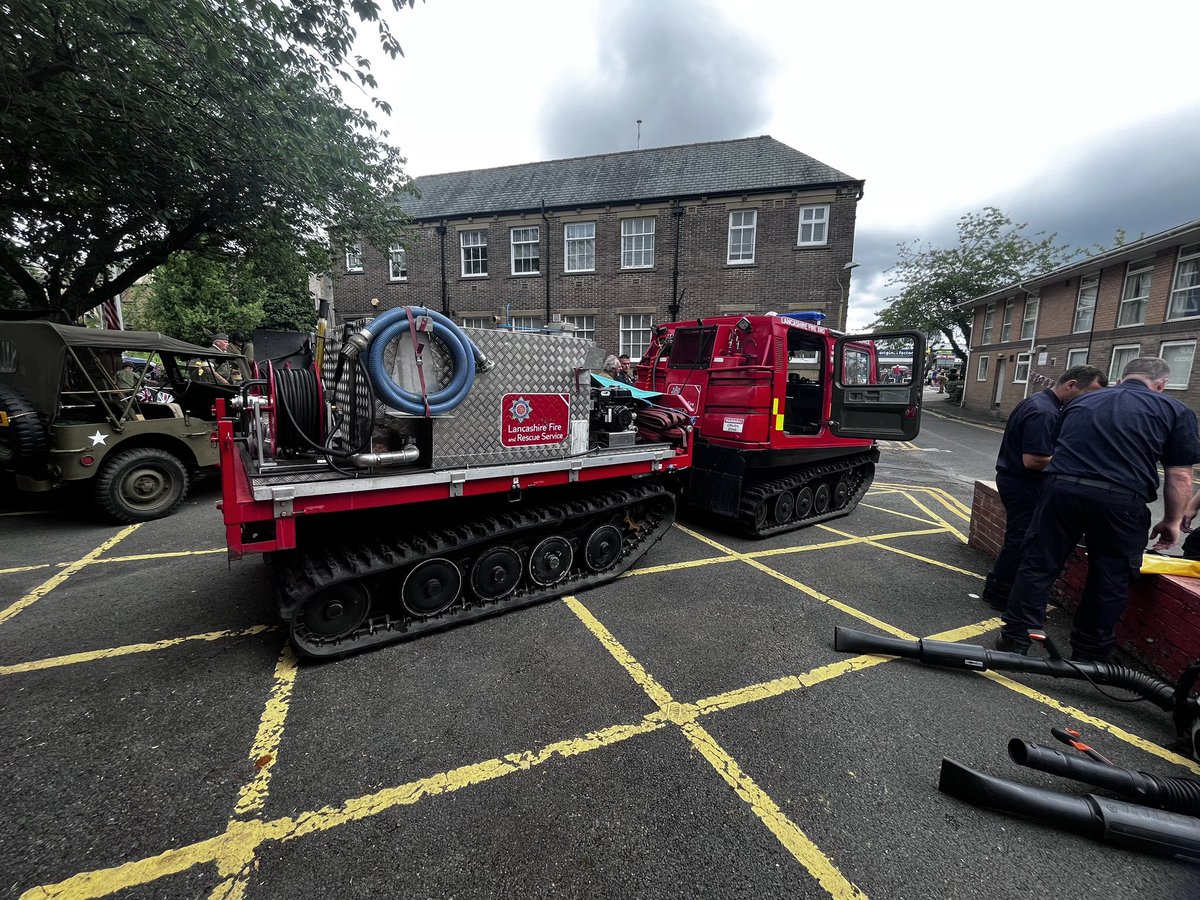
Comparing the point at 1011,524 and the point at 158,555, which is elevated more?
the point at 1011,524

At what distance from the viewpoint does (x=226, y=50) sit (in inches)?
223

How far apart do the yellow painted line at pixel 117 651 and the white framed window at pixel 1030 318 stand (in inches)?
1137

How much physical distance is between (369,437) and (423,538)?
88cm

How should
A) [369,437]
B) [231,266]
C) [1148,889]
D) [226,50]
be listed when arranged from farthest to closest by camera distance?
[231,266] < [226,50] < [369,437] < [1148,889]

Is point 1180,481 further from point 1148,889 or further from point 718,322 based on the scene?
point 718,322

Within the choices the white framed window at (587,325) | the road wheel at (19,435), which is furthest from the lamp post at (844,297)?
the road wheel at (19,435)

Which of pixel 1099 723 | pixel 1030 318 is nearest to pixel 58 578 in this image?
pixel 1099 723

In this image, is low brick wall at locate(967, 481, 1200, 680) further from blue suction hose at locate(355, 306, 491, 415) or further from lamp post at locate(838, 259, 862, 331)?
lamp post at locate(838, 259, 862, 331)

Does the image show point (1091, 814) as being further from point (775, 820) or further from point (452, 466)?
point (452, 466)

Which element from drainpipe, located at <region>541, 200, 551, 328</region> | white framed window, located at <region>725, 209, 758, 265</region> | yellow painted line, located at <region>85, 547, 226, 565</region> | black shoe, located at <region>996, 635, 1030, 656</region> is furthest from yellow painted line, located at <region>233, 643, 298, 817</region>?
white framed window, located at <region>725, 209, 758, 265</region>

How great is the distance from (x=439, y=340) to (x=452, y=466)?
870mm

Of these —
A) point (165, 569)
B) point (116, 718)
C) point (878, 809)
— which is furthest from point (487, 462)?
point (165, 569)

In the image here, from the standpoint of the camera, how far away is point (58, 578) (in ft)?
14.1

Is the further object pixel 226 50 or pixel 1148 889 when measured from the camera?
pixel 226 50
